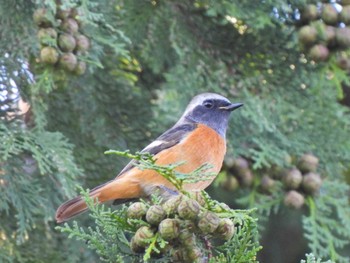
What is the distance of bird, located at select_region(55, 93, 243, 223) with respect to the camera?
4.95 metres

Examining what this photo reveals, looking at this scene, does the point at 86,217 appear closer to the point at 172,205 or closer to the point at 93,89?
the point at 93,89

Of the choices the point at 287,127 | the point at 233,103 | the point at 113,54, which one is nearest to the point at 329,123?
the point at 287,127

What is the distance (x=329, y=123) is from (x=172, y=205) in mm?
2766

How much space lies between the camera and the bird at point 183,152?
4.95m

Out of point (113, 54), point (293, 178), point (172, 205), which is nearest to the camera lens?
point (172, 205)

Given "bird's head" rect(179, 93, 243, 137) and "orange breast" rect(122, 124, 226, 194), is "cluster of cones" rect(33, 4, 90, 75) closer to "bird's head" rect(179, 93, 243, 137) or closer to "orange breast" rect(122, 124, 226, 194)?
"orange breast" rect(122, 124, 226, 194)

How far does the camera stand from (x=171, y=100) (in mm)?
5727

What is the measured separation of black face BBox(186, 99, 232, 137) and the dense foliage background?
11 centimetres

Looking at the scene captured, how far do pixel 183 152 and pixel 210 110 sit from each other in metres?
0.51

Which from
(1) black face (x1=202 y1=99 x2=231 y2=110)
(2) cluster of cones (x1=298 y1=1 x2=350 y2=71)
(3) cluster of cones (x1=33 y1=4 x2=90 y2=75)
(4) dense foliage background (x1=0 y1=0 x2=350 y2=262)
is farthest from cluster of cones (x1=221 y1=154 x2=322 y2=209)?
(3) cluster of cones (x1=33 y1=4 x2=90 y2=75)

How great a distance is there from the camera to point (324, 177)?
584 centimetres

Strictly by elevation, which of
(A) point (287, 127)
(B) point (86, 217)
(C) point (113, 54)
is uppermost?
(C) point (113, 54)

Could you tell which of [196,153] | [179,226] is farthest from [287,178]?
[179,226]

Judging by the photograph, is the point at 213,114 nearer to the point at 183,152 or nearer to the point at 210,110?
the point at 210,110
